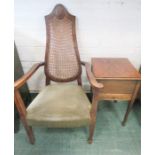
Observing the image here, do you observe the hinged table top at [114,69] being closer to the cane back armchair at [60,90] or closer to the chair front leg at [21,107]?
the cane back armchair at [60,90]

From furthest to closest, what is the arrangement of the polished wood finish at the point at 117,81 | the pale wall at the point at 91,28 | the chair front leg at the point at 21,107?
the pale wall at the point at 91,28 < the polished wood finish at the point at 117,81 < the chair front leg at the point at 21,107

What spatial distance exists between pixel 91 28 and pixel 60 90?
76 cm

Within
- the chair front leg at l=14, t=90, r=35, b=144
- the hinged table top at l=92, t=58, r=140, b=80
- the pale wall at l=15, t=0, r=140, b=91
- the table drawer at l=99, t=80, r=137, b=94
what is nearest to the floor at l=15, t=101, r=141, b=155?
the chair front leg at l=14, t=90, r=35, b=144

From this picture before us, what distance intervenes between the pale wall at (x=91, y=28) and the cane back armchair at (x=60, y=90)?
20cm

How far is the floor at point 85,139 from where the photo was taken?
1.47m

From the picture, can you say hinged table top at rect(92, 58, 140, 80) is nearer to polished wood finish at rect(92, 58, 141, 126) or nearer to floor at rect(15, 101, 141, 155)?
polished wood finish at rect(92, 58, 141, 126)

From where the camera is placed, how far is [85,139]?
1.58 meters

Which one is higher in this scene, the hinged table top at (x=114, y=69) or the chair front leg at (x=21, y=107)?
the hinged table top at (x=114, y=69)

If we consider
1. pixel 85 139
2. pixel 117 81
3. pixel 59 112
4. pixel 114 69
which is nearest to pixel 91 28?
pixel 114 69

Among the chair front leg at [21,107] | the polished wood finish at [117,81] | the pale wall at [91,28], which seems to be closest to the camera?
the chair front leg at [21,107]

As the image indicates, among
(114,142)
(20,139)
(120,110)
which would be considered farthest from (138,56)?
(20,139)

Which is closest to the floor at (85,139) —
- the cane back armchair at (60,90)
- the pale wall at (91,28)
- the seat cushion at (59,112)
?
the cane back armchair at (60,90)
